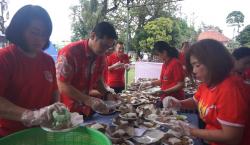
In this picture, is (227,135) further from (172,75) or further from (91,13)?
(91,13)

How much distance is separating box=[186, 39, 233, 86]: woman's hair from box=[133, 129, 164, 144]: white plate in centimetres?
57

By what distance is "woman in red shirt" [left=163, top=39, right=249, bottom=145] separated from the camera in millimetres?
1203

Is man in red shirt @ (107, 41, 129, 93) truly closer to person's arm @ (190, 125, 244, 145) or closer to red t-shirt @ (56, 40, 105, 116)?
red t-shirt @ (56, 40, 105, 116)

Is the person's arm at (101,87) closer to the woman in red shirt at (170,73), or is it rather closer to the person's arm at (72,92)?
the person's arm at (72,92)

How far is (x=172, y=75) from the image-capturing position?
3.04 metres

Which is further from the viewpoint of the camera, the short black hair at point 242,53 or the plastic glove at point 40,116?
the short black hair at point 242,53

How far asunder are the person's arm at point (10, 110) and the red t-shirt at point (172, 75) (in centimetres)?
205

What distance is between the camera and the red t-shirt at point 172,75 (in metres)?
3.00

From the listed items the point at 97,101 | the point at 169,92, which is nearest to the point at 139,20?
the point at 169,92

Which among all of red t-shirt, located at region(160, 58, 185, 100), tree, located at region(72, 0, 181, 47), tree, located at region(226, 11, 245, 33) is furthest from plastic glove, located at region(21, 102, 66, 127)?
tree, located at region(226, 11, 245, 33)

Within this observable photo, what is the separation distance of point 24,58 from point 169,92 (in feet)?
6.31

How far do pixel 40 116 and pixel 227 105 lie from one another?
836 mm

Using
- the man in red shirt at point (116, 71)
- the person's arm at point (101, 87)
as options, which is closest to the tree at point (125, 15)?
the man in red shirt at point (116, 71)

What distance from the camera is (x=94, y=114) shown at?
2373 mm
